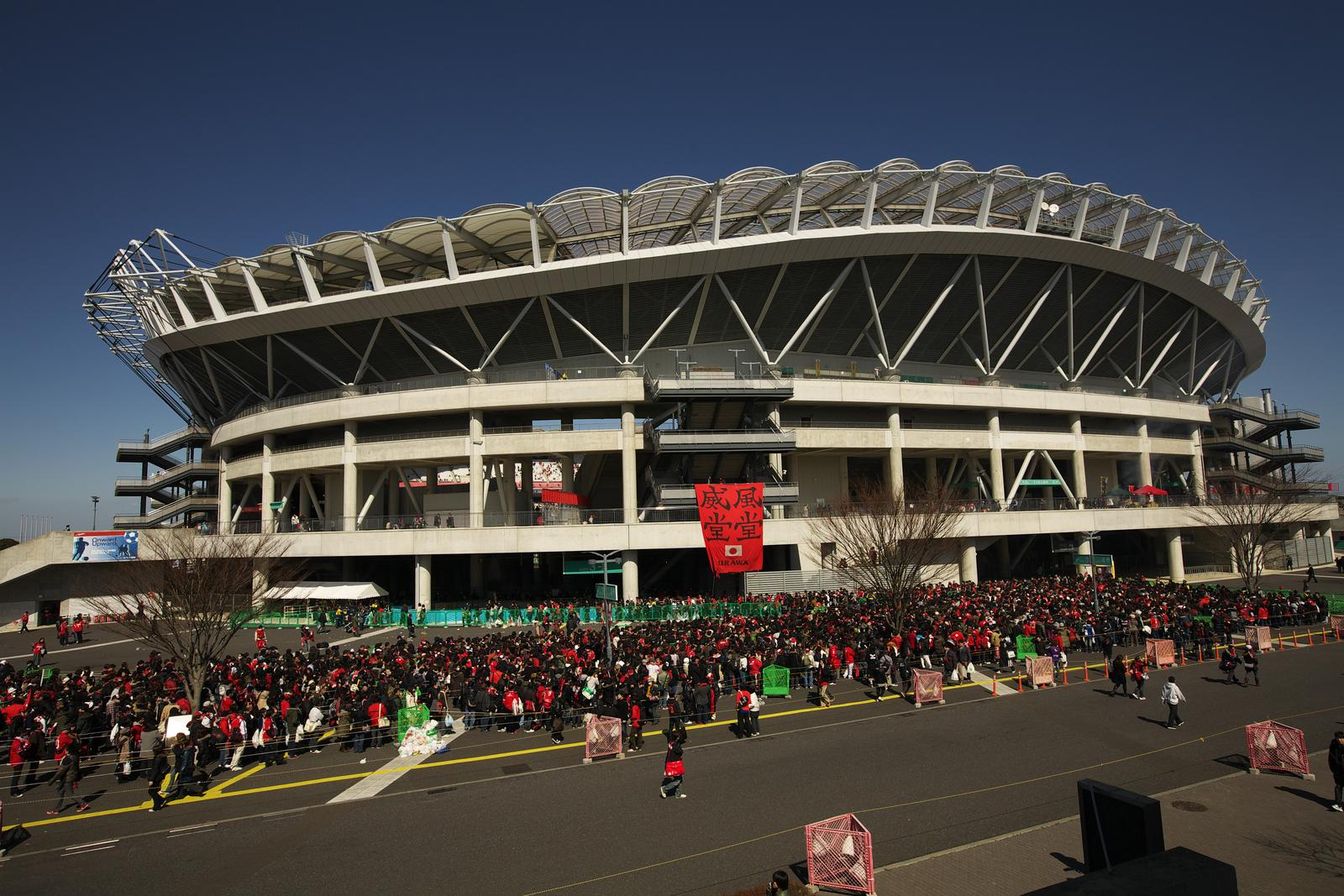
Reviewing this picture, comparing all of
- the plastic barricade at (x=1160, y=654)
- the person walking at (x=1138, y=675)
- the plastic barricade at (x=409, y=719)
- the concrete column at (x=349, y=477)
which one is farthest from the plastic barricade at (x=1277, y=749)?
the concrete column at (x=349, y=477)

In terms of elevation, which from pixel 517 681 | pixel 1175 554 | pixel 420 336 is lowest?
pixel 517 681

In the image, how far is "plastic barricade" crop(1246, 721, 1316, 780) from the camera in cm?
1152

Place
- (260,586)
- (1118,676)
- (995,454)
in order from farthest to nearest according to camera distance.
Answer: (995,454) < (260,586) < (1118,676)

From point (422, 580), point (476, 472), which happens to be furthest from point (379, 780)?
point (422, 580)

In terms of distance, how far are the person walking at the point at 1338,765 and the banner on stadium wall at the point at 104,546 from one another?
171 feet

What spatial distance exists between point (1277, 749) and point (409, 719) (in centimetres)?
1689

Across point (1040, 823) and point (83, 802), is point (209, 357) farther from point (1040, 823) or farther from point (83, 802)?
point (1040, 823)

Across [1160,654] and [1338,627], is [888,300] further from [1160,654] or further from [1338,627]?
[1160,654]

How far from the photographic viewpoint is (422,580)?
1454 inches

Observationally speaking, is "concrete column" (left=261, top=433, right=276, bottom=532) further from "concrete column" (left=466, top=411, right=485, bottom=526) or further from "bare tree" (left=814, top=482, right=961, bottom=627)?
"bare tree" (left=814, top=482, right=961, bottom=627)

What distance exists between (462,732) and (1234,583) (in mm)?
49590

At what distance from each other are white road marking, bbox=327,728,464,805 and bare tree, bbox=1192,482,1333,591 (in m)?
34.8

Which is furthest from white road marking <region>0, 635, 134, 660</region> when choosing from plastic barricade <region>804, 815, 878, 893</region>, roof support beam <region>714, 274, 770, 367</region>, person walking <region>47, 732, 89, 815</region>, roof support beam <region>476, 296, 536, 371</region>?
plastic barricade <region>804, 815, 878, 893</region>

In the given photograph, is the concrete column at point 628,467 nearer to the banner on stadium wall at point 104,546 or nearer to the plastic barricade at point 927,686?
the plastic barricade at point 927,686
